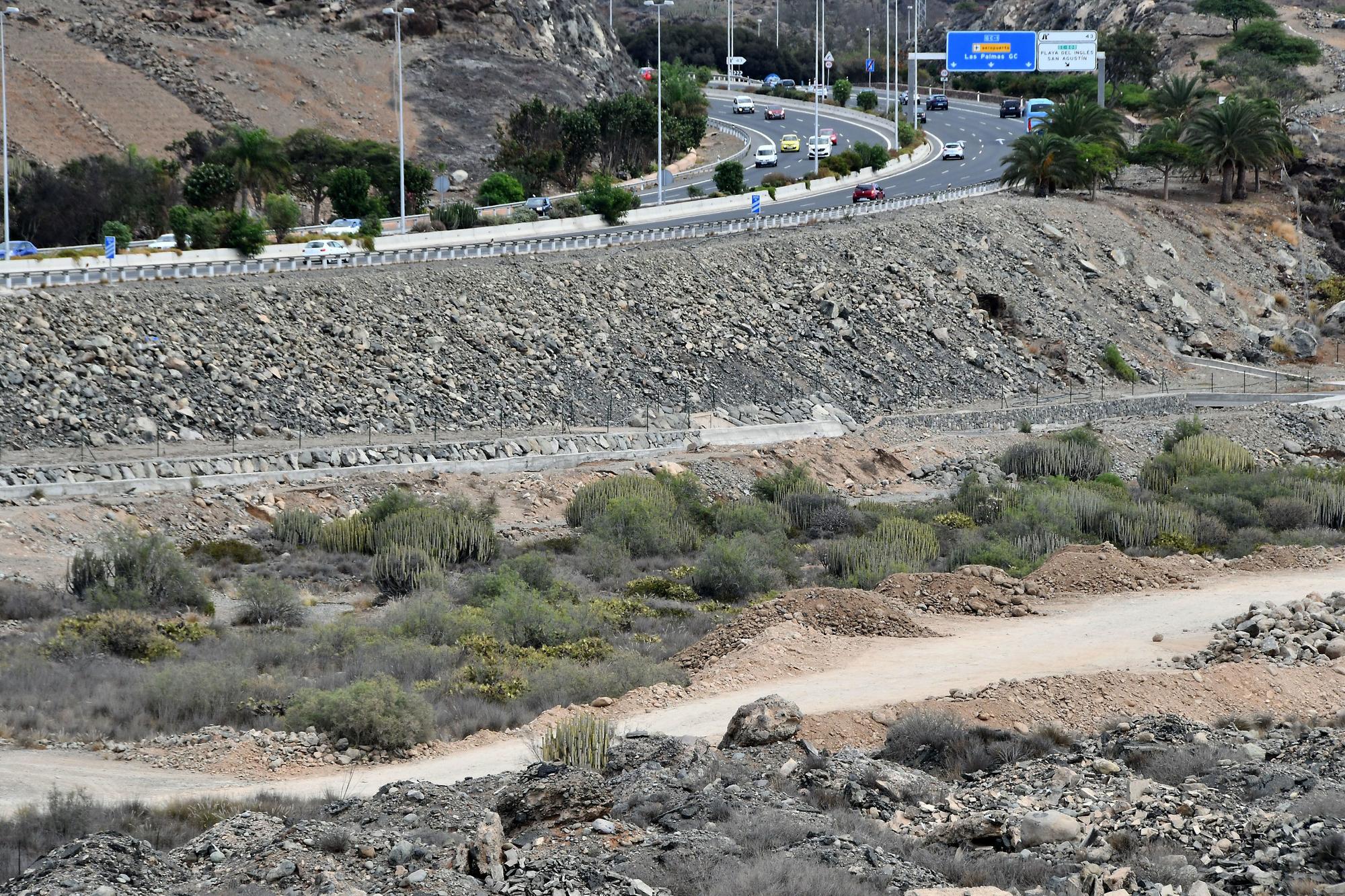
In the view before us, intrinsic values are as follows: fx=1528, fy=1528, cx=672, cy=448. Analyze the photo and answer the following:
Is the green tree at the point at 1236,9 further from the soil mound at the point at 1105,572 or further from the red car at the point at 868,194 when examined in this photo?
the soil mound at the point at 1105,572

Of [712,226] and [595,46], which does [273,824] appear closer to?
[712,226]

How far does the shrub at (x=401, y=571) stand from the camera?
2592cm

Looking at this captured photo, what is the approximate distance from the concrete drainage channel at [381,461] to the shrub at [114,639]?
28.7ft

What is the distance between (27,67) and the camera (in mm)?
72125

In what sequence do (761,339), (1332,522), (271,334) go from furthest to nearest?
1. (761,339)
2. (271,334)
3. (1332,522)

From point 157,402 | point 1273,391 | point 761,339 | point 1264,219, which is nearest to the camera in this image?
point 157,402

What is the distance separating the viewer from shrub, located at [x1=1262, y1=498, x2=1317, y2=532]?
30797 mm

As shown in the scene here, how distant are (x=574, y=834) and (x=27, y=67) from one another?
69.9 metres

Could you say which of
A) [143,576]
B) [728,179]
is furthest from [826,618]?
[728,179]

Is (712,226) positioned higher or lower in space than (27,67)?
lower

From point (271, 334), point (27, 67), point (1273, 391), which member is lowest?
point (1273, 391)

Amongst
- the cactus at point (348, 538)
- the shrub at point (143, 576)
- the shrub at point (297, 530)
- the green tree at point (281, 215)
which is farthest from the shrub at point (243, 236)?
the shrub at point (143, 576)

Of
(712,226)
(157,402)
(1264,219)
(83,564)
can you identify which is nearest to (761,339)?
(712,226)

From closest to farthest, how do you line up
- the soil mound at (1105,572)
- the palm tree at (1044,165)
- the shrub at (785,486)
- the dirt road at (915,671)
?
1. the dirt road at (915,671)
2. the soil mound at (1105,572)
3. the shrub at (785,486)
4. the palm tree at (1044,165)
